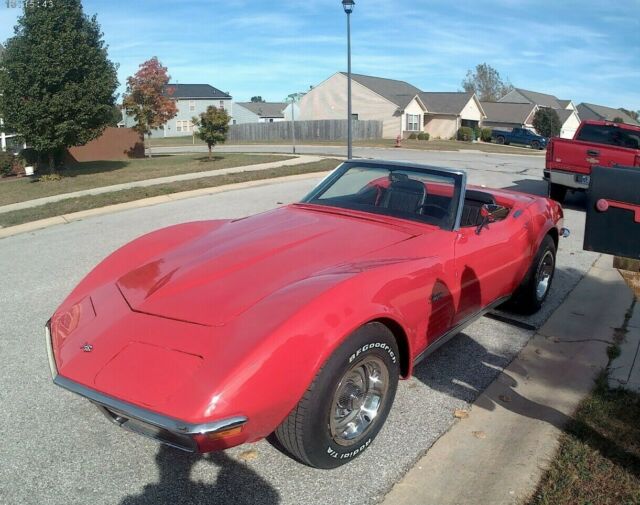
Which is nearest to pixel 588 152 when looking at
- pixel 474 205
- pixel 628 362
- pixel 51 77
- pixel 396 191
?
pixel 474 205

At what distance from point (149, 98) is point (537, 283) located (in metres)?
29.1

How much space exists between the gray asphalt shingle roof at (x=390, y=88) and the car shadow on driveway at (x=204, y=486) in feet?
167

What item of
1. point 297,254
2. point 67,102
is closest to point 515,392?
point 297,254

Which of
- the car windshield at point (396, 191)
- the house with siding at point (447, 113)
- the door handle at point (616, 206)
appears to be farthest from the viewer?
the house with siding at point (447, 113)

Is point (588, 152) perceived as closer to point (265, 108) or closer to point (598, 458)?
point (598, 458)

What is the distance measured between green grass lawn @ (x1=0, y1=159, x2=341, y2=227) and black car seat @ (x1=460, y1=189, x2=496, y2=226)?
26.7 feet

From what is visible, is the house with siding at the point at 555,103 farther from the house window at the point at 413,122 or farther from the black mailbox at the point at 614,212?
the black mailbox at the point at 614,212

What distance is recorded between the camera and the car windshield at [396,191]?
3.88 meters

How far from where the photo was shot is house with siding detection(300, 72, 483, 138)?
51.7 meters

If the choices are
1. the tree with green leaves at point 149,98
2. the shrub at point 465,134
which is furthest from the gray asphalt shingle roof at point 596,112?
the tree with green leaves at point 149,98

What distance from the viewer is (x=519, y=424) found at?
10.7ft

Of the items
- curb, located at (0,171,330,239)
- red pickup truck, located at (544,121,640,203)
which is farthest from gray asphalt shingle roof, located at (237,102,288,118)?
red pickup truck, located at (544,121,640,203)

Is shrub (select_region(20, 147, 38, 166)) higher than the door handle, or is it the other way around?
the door handle

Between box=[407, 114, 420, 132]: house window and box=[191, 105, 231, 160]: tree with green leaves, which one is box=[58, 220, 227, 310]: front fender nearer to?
box=[191, 105, 231, 160]: tree with green leaves
